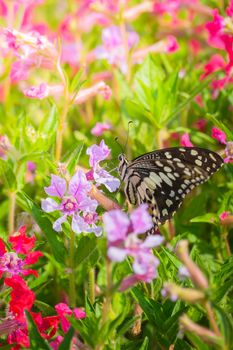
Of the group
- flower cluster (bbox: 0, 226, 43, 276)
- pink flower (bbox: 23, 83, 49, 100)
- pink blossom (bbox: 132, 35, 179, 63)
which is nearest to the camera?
flower cluster (bbox: 0, 226, 43, 276)

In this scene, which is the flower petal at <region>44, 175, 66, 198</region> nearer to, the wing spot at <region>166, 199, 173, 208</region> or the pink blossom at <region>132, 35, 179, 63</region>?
the wing spot at <region>166, 199, 173, 208</region>

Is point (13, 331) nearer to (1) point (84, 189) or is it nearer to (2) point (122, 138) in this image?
(1) point (84, 189)

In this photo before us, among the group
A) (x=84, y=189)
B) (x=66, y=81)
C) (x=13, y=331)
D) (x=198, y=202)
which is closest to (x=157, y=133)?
(x=198, y=202)

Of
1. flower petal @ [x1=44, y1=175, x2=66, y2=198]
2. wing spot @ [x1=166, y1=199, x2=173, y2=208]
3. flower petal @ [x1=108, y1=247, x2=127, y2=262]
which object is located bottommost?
wing spot @ [x1=166, y1=199, x2=173, y2=208]

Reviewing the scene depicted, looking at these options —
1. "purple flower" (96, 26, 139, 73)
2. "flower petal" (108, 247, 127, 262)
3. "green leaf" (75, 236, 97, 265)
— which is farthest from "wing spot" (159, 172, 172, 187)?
"purple flower" (96, 26, 139, 73)

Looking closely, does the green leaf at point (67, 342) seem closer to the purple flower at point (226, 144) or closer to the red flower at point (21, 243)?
the red flower at point (21, 243)

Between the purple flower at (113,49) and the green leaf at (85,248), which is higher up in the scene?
the purple flower at (113,49)

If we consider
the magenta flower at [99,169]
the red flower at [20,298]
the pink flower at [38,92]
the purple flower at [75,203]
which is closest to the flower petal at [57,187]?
the purple flower at [75,203]
